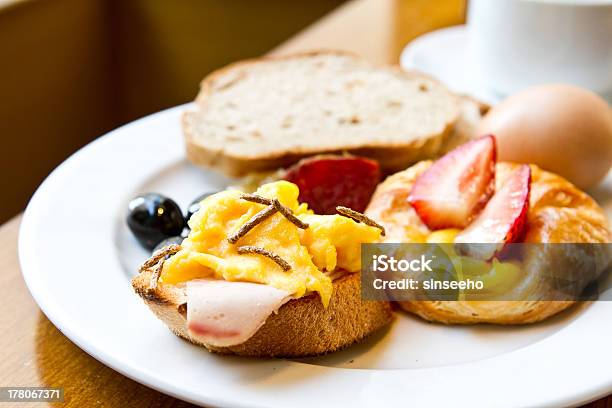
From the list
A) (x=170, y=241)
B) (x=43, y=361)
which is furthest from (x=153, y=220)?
(x=43, y=361)

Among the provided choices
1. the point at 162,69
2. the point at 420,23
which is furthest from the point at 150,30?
the point at 420,23

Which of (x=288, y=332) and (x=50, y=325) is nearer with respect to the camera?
(x=288, y=332)

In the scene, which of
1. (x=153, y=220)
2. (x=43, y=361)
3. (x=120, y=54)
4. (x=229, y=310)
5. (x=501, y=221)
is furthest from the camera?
(x=120, y=54)

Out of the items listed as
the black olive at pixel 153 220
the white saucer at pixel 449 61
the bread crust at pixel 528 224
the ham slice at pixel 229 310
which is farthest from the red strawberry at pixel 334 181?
the white saucer at pixel 449 61

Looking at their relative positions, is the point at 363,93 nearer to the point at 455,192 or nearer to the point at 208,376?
the point at 455,192

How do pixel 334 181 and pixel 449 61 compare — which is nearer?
pixel 334 181

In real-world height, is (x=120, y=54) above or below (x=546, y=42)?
below

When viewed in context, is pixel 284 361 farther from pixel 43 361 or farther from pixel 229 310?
pixel 43 361
